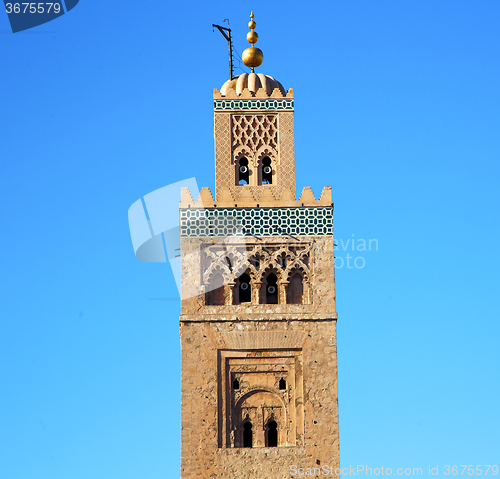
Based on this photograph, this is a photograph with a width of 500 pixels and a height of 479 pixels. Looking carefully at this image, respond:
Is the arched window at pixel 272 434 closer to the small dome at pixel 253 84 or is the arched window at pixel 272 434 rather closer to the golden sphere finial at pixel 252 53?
the small dome at pixel 253 84

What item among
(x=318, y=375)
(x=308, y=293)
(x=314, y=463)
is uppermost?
(x=308, y=293)

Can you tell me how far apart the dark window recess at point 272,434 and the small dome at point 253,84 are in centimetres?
752

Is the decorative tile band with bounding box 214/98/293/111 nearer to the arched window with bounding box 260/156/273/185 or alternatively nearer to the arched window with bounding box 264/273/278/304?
the arched window with bounding box 260/156/273/185

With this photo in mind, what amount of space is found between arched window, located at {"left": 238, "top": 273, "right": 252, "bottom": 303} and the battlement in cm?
155

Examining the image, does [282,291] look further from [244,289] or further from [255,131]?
[255,131]

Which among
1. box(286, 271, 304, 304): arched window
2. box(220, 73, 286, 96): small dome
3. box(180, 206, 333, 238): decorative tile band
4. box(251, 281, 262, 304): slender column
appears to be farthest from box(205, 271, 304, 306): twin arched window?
box(220, 73, 286, 96): small dome

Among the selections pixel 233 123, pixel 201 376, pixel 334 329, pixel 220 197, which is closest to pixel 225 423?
pixel 201 376

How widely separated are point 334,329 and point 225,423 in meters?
3.00

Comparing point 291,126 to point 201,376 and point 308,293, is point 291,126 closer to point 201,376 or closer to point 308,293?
point 308,293

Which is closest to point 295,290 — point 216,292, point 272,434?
point 216,292

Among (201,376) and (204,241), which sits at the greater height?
(204,241)

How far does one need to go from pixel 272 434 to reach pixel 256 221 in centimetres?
453

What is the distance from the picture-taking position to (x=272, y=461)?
25188 millimetres

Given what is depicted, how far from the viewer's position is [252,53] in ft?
94.1
